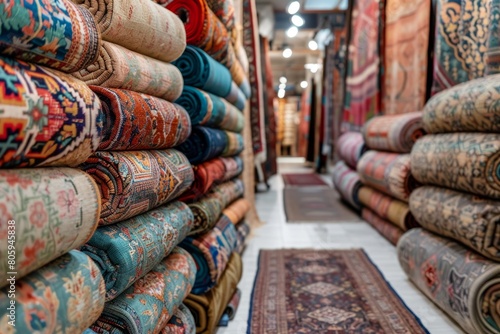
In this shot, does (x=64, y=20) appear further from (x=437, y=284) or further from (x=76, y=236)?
(x=437, y=284)

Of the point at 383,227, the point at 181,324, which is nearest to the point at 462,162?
the point at 181,324

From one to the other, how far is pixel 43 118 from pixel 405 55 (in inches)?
143

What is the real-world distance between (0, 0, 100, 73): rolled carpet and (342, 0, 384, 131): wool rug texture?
12.8ft

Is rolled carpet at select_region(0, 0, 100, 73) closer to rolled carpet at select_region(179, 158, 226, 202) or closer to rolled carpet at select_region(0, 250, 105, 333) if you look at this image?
rolled carpet at select_region(0, 250, 105, 333)

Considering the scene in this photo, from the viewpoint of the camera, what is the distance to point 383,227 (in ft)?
12.3

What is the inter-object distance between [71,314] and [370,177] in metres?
3.49

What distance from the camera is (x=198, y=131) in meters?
2.03

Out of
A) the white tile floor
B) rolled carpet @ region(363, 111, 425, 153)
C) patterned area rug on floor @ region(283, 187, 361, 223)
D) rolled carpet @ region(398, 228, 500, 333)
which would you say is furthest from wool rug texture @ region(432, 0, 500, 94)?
patterned area rug on floor @ region(283, 187, 361, 223)

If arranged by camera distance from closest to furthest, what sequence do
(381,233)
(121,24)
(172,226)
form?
(121,24), (172,226), (381,233)

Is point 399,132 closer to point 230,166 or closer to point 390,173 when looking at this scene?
point 390,173

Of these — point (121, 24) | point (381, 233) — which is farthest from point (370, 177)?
point (121, 24)

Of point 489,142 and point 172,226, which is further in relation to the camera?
point 489,142

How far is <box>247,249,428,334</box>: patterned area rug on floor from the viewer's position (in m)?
1.95

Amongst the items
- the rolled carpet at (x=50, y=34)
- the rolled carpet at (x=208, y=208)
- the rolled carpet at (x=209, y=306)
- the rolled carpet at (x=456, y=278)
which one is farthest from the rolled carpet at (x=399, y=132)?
the rolled carpet at (x=50, y=34)
